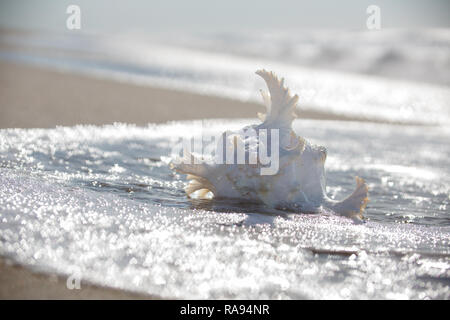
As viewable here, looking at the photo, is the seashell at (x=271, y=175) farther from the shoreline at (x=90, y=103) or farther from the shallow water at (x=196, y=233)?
the shoreline at (x=90, y=103)

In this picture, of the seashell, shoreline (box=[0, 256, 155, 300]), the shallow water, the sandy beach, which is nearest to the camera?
shoreline (box=[0, 256, 155, 300])

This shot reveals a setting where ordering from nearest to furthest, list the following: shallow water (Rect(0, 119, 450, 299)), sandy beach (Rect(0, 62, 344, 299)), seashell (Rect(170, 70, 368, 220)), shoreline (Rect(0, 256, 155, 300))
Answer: shoreline (Rect(0, 256, 155, 300)) < shallow water (Rect(0, 119, 450, 299)) < seashell (Rect(170, 70, 368, 220)) < sandy beach (Rect(0, 62, 344, 299))

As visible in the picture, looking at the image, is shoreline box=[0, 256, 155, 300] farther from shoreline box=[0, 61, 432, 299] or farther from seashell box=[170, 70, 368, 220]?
shoreline box=[0, 61, 432, 299]

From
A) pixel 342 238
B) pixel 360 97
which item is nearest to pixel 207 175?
pixel 342 238

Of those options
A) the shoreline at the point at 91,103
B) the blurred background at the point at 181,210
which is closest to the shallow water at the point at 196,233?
the blurred background at the point at 181,210

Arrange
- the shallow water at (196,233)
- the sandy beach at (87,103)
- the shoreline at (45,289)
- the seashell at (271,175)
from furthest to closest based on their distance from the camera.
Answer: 1. the sandy beach at (87,103)
2. the seashell at (271,175)
3. the shallow water at (196,233)
4. the shoreline at (45,289)

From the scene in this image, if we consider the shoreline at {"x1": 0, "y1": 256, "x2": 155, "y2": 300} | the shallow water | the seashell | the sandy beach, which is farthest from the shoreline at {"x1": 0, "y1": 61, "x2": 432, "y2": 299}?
the shoreline at {"x1": 0, "y1": 256, "x2": 155, "y2": 300}
